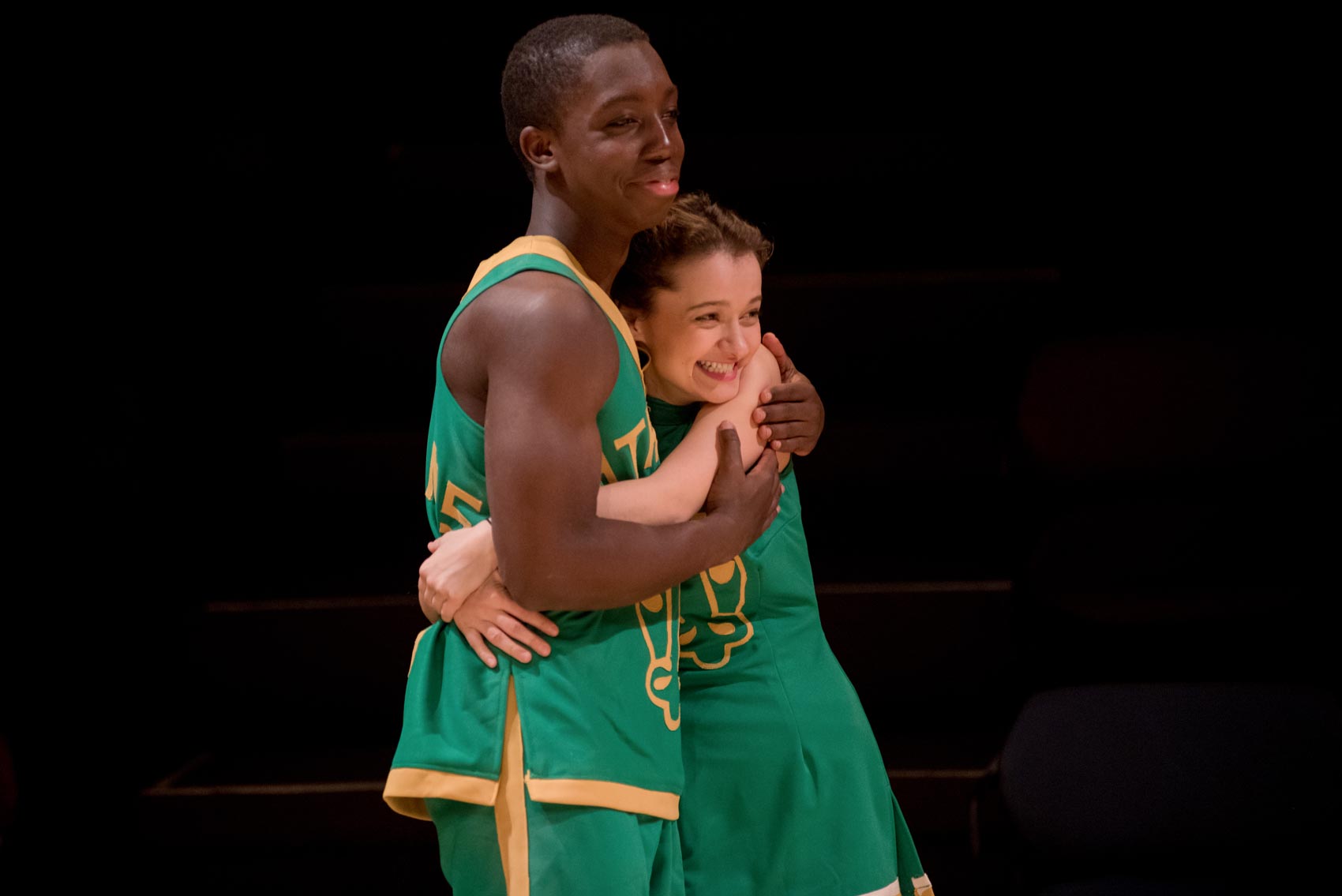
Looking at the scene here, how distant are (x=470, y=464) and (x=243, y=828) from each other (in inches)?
68.4

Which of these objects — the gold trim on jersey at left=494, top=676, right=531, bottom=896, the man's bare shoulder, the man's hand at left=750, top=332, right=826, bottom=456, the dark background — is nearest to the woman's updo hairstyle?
the man's hand at left=750, top=332, right=826, bottom=456

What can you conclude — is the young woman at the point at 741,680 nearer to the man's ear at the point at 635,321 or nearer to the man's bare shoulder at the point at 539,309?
the man's ear at the point at 635,321

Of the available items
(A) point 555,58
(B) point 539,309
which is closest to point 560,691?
(B) point 539,309

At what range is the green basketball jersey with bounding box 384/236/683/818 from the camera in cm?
155

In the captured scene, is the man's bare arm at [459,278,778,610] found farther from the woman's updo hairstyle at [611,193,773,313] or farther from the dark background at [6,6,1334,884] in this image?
the dark background at [6,6,1334,884]

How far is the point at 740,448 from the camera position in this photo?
5.74 feet

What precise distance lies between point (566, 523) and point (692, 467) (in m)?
0.25

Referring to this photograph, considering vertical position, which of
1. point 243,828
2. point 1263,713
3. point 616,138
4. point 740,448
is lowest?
point 243,828

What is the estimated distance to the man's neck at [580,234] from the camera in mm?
1674

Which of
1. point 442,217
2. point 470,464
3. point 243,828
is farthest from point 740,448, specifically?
point 442,217

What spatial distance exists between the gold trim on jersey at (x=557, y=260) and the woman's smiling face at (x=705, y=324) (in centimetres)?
15

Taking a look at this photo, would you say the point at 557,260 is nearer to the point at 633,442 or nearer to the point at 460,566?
the point at 633,442

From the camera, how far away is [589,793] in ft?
5.04

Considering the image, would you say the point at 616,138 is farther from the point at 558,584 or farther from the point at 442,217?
the point at 442,217
